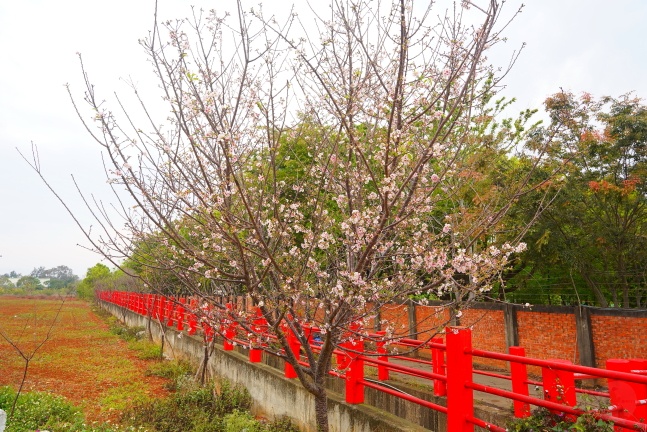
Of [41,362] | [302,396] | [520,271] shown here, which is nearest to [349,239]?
[302,396]

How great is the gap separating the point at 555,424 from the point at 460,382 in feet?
2.98

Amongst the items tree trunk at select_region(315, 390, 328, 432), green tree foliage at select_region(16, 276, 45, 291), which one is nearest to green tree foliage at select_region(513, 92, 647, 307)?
tree trunk at select_region(315, 390, 328, 432)

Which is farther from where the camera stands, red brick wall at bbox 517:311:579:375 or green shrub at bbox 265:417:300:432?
red brick wall at bbox 517:311:579:375

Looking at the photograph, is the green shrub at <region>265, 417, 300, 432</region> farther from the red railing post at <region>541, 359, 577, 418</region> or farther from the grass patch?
the red railing post at <region>541, 359, 577, 418</region>

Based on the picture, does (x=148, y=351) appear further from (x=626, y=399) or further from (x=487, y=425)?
(x=626, y=399)

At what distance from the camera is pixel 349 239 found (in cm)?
476

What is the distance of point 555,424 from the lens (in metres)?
3.42

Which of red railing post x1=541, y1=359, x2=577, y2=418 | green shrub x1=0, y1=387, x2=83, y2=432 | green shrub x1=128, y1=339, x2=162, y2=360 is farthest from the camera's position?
green shrub x1=128, y1=339, x2=162, y2=360

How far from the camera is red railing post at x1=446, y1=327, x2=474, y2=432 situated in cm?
418

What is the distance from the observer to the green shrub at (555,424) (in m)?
3.05

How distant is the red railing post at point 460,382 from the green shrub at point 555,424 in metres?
0.55

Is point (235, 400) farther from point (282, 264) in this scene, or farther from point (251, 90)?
point (251, 90)

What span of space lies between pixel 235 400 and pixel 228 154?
6.50 meters

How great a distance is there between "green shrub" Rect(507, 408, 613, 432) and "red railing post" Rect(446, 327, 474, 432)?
1.80 ft
